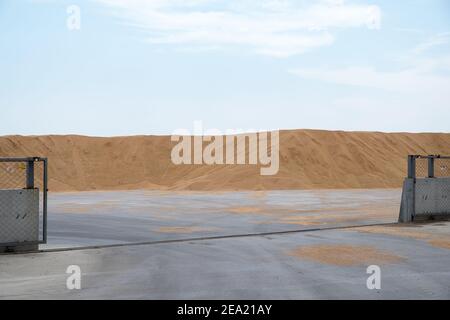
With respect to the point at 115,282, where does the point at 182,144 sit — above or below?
above

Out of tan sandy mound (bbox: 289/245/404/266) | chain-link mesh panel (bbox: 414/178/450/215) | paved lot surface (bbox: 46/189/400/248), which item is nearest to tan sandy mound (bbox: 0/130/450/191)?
paved lot surface (bbox: 46/189/400/248)

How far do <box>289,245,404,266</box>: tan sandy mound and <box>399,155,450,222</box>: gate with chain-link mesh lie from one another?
5857mm

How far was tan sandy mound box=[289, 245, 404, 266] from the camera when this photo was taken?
32.4ft

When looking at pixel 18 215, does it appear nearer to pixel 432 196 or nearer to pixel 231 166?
pixel 432 196

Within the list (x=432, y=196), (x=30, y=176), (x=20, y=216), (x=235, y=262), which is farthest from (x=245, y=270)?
(x=432, y=196)

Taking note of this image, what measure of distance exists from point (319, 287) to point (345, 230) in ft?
23.7

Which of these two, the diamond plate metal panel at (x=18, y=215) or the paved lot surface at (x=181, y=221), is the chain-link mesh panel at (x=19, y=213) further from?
the paved lot surface at (x=181, y=221)

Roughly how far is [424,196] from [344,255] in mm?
7757

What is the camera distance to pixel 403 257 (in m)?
10.5

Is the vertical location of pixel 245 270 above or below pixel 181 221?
below

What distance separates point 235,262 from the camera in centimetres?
980

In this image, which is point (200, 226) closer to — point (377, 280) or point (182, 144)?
point (377, 280)
